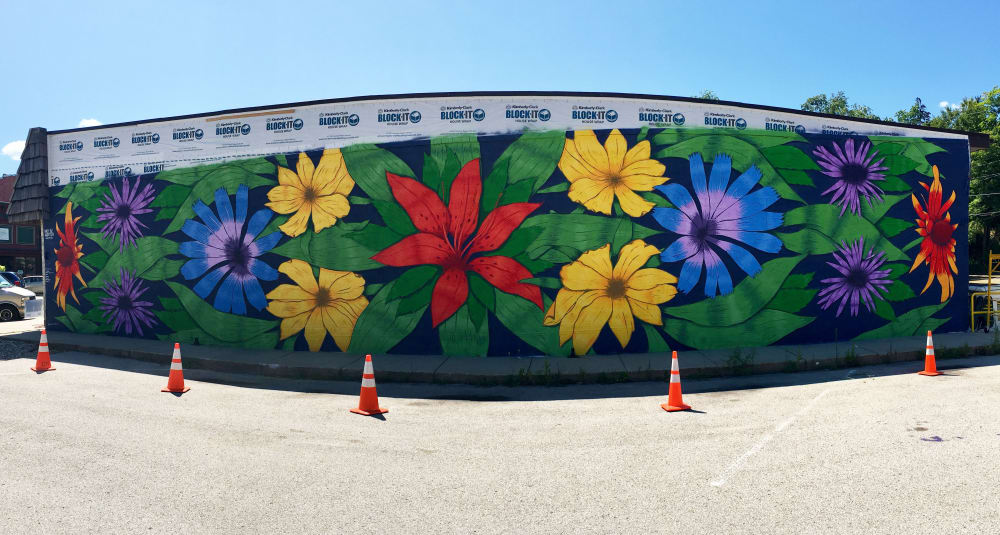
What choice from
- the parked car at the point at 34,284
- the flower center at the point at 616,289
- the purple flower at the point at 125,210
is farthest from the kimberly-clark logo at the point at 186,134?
the parked car at the point at 34,284

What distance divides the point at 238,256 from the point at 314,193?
2.21 meters

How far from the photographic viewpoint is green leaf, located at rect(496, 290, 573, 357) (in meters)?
10.1

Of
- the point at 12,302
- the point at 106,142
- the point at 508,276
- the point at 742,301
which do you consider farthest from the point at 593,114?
the point at 12,302

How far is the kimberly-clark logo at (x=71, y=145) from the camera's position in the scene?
13688 millimetres

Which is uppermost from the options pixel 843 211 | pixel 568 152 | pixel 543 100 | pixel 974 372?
pixel 543 100

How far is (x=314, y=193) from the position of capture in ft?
35.6

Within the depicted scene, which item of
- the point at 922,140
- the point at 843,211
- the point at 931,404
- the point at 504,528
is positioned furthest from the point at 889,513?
the point at 922,140

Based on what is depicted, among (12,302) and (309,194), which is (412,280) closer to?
(309,194)

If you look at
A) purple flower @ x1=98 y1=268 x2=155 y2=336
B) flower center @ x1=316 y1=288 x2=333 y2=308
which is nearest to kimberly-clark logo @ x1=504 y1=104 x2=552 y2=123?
flower center @ x1=316 y1=288 x2=333 y2=308

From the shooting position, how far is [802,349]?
10.3m

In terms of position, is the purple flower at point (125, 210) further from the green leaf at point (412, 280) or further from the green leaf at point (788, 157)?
the green leaf at point (788, 157)

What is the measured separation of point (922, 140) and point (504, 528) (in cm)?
1304

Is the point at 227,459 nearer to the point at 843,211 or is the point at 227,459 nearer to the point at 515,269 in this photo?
the point at 515,269

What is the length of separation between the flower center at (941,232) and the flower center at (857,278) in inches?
81.7
